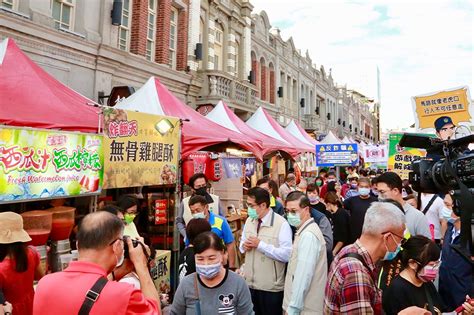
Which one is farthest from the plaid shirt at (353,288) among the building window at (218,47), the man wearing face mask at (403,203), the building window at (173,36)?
the building window at (218,47)

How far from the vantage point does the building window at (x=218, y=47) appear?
17.3 metres

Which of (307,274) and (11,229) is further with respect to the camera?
(307,274)

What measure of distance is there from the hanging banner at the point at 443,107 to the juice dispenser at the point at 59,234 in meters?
6.77

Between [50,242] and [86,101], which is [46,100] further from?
[50,242]

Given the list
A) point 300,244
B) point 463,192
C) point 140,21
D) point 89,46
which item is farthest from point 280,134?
point 463,192

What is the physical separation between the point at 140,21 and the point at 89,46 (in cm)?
272

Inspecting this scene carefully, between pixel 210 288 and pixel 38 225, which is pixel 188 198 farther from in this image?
pixel 210 288

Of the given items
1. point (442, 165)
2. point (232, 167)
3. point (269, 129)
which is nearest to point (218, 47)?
point (269, 129)

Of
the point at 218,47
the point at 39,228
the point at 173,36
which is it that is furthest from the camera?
the point at 218,47

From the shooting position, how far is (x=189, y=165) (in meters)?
6.96

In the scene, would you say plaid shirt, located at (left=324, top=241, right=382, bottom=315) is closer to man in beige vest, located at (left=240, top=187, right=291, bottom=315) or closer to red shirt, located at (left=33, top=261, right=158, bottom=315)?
red shirt, located at (left=33, top=261, right=158, bottom=315)

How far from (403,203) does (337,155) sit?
29.0 feet

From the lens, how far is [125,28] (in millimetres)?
11836

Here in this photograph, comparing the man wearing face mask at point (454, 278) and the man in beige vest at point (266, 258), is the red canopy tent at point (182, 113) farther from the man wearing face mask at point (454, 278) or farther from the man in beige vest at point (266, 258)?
the man wearing face mask at point (454, 278)
